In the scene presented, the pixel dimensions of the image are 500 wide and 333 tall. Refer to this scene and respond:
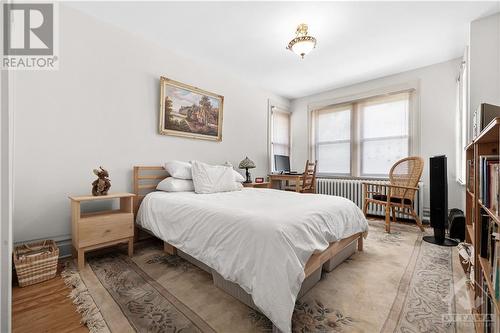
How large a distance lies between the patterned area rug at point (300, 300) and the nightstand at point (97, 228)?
19 centimetres

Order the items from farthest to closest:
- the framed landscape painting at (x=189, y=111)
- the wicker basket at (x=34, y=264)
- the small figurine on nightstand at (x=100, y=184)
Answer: the framed landscape painting at (x=189, y=111), the small figurine on nightstand at (x=100, y=184), the wicker basket at (x=34, y=264)

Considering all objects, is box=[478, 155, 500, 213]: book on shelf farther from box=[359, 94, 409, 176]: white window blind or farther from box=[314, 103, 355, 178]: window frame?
box=[314, 103, 355, 178]: window frame

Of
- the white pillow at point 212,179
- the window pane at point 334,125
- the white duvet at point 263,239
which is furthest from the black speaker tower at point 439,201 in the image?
the white pillow at point 212,179

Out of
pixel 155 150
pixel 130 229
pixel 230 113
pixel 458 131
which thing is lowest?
pixel 130 229

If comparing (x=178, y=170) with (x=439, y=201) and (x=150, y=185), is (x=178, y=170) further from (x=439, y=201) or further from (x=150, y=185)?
(x=439, y=201)

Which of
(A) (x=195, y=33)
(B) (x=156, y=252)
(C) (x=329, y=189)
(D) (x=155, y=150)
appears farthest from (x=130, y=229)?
(C) (x=329, y=189)

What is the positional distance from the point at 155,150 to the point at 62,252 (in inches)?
56.4

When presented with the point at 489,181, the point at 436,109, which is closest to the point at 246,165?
the point at 489,181

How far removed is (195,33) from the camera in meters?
2.61

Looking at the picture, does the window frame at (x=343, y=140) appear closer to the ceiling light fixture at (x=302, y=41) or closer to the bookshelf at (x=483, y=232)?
the ceiling light fixture at (x=302, y=41)

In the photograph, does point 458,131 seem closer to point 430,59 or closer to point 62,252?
point 430,59

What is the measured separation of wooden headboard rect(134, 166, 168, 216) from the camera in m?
2.56

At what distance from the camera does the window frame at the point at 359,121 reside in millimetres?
3559

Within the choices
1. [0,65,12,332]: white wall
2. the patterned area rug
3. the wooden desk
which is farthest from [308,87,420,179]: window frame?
[0,65,12,332]: white wall
